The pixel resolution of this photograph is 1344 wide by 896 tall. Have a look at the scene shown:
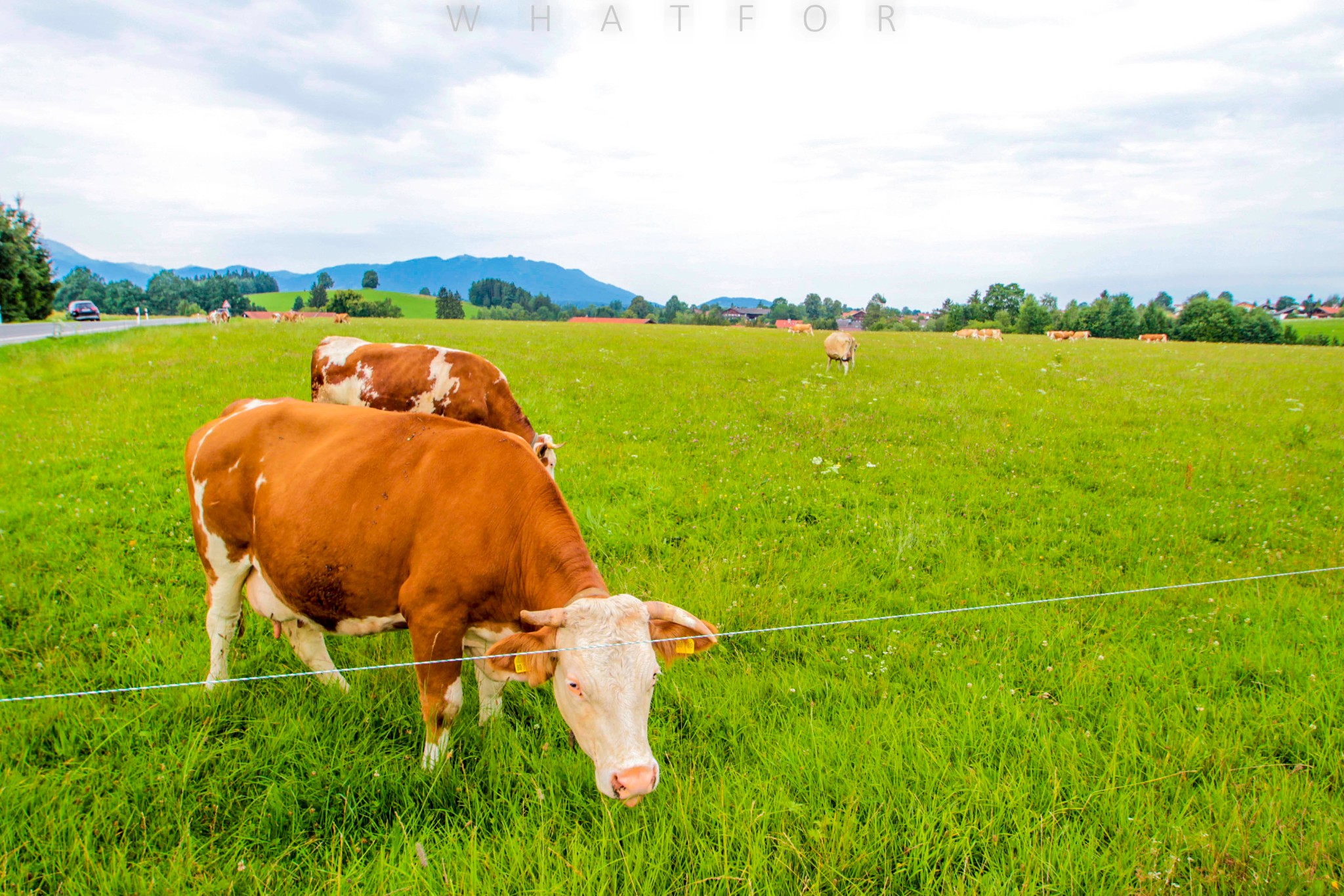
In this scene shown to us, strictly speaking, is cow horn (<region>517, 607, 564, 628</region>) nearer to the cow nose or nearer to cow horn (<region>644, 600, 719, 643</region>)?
cow horn (<region>644, 600, 719, 643</region>)

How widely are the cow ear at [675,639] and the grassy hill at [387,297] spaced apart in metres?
127

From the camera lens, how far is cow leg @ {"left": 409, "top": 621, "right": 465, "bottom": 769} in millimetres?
3658

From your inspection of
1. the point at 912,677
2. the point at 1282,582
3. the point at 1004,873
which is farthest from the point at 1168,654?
the point at 1004,873

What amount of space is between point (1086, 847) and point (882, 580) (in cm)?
328

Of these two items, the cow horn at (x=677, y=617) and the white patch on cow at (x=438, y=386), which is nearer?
the cow horn at (x=677, y=617)

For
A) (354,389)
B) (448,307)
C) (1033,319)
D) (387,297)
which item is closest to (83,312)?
(354,389)

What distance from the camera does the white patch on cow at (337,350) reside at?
1062 cm

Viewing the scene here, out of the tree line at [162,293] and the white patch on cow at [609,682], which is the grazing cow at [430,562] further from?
the tree line at [162,293]

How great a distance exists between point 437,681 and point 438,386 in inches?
256

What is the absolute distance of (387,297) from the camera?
119938 mm

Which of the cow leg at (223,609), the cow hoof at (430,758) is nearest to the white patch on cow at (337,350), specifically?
the cow leg at (223,609)

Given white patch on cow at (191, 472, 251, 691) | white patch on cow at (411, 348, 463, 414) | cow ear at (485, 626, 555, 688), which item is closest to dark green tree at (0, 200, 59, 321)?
white patch on cow at (411, 348, 463, 414)

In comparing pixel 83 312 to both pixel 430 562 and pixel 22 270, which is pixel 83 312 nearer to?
pixel 22 270

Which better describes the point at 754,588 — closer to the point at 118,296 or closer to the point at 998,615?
the point at 998,615
